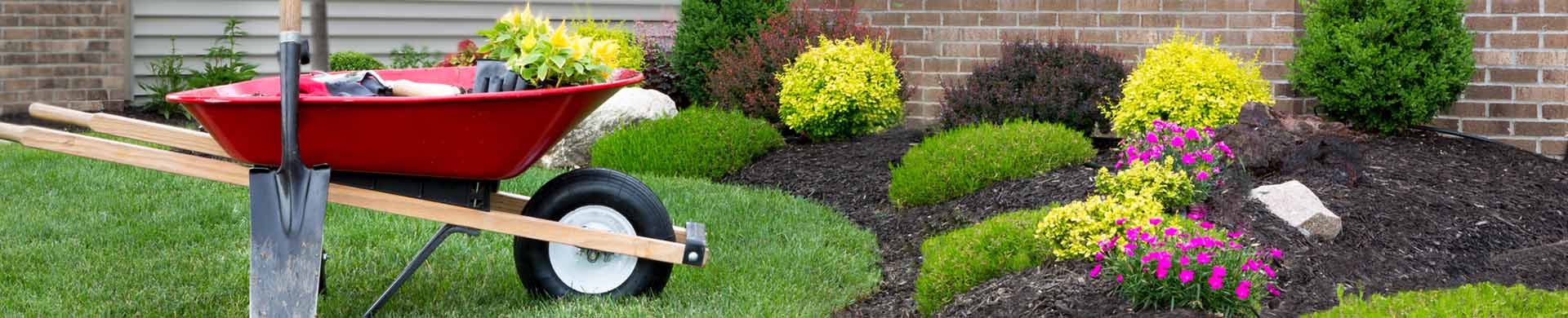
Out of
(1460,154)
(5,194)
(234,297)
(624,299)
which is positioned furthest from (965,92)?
(5,194)

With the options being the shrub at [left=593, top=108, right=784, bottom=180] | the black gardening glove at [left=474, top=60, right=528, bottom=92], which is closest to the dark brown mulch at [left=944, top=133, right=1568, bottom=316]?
the black gardening glove at [left=474, top=60, right=528, bottom=92]

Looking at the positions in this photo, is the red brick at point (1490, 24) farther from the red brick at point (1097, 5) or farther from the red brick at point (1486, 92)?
the red brick at point (1097, 5)

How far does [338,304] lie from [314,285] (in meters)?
0.77

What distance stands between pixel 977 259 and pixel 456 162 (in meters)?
1.63

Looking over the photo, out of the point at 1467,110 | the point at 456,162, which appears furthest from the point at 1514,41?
the point at 456,162

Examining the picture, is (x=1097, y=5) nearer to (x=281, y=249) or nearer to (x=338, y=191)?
(x=338, y=191)

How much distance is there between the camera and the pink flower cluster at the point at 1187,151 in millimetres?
4875

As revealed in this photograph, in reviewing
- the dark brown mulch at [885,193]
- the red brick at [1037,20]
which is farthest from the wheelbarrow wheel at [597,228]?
the red brick at [1037,20]

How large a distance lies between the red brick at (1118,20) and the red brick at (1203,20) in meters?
0.29

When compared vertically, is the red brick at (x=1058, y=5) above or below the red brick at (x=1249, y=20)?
above

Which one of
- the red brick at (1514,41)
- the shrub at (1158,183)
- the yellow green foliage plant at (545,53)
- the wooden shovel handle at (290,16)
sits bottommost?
the shrub at (1158,183)

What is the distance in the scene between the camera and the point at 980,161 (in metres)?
5.87

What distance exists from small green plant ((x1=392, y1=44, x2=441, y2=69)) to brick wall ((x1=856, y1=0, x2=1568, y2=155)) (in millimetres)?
3384

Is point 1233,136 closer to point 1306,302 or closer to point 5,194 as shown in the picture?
point 1306,302
